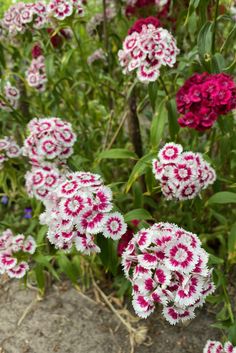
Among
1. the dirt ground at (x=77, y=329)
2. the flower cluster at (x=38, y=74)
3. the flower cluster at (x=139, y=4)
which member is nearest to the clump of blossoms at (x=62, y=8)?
the flower cluster at (x=38, y=74)

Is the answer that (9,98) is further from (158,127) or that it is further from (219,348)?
(219,348)

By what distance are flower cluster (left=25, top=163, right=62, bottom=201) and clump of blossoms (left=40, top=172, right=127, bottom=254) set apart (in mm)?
510

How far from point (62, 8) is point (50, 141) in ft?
2.81

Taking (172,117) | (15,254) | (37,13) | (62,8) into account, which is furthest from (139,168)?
(37,13)

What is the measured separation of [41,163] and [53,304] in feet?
3.50

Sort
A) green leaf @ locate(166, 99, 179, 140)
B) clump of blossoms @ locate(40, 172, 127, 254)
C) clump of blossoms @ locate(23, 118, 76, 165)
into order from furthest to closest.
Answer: green leaf @ locate(166, 99, 179, 140)
clump of blossoms @ locate(23, 118, 76, 165)
clump of blossoms @ locate(40, 172, 127, 254)

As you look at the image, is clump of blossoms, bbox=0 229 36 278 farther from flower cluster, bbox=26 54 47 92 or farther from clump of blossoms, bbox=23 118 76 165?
flower cluster, bbox=26 54 47 92

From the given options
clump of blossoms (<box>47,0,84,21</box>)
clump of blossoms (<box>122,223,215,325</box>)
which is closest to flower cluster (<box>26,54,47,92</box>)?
clump of blossoms (<box>47,0,84,21</box>)

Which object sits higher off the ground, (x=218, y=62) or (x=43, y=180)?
(x=218, y=62)

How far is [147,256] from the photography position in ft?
5.64

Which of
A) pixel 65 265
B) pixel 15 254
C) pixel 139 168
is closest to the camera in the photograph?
pixel 139 168

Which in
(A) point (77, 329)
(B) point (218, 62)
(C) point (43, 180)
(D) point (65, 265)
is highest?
(B) point (218, 62)

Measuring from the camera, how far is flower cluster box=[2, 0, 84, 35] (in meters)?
2.73

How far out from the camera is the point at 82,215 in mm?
1821
